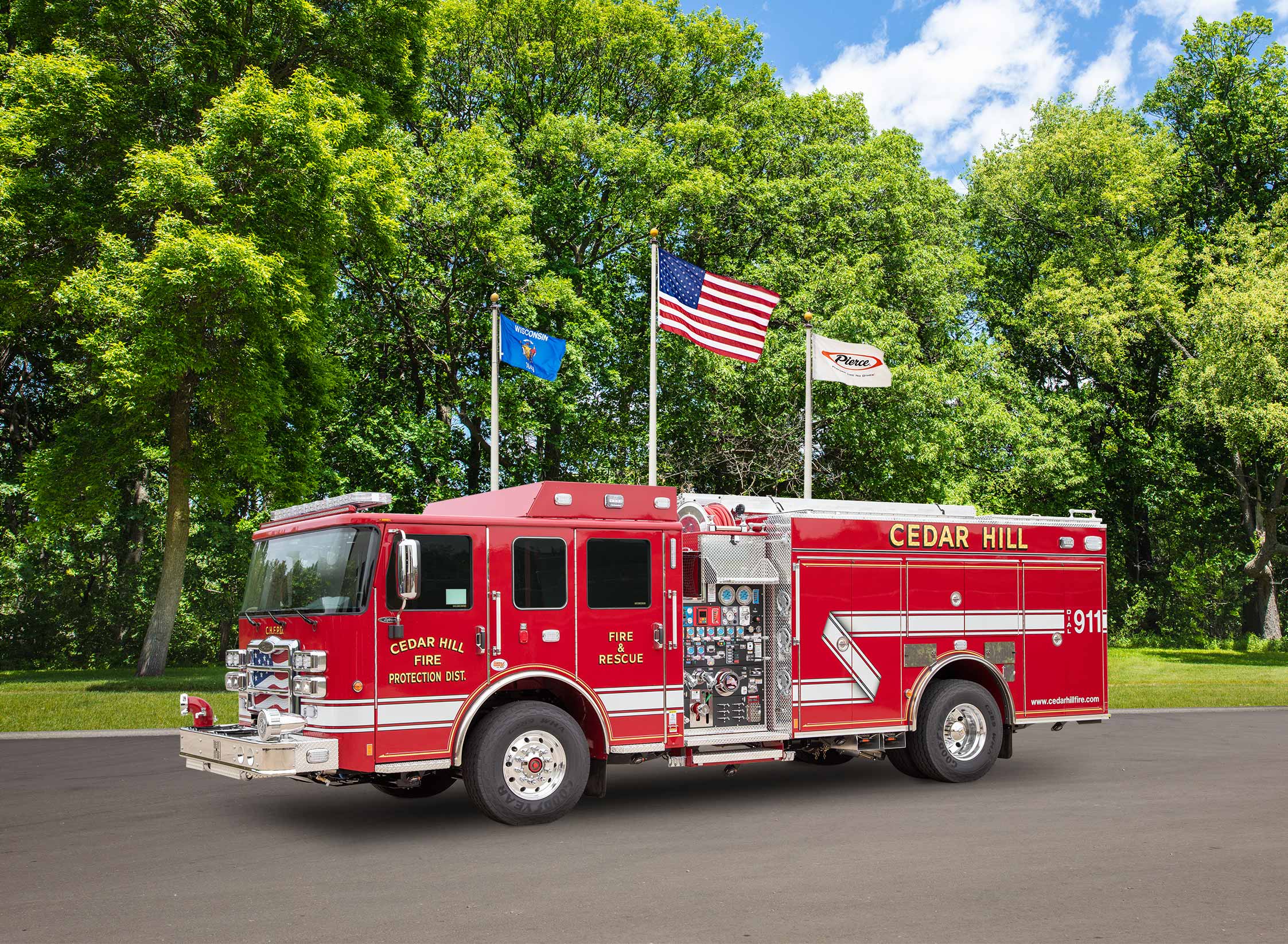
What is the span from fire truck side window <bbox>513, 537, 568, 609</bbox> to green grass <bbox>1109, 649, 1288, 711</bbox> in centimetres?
1488

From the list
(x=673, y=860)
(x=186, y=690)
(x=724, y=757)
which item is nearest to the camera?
(x=673, y=860)

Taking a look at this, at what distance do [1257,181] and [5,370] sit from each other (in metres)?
44.0

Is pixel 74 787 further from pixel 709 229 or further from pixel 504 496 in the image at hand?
pixel 709 229

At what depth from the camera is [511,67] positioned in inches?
1374

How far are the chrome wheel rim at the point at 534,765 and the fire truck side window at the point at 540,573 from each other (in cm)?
113

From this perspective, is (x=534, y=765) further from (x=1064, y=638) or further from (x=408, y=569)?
(x=1064, y=638)

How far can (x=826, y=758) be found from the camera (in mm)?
13281

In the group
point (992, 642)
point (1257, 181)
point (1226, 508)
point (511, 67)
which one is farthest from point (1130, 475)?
point (992, 642)

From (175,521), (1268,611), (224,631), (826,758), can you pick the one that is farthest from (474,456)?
(1268,611)

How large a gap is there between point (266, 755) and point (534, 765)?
88.5 inches

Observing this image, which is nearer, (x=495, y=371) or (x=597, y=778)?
(x=597, y=778)

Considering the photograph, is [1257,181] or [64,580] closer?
[64,580]

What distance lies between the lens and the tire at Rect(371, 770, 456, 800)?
11.1 m

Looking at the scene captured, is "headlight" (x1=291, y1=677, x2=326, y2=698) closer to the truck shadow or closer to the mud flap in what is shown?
the truck shadow
